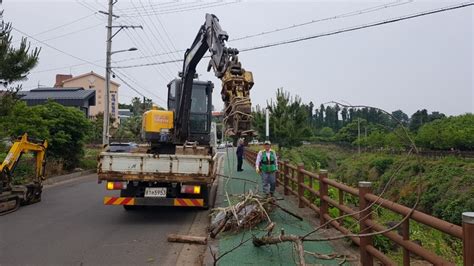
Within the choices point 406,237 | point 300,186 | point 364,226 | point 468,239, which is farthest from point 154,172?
point 468,239

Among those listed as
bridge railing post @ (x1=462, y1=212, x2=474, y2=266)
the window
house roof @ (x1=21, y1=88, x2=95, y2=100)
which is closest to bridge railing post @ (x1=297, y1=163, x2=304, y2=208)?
the window

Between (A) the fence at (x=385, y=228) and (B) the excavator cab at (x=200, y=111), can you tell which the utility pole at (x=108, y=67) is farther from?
(A) the fence at (x=385, y=228)

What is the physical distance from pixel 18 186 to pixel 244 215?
7243mm

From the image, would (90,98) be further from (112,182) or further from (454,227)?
(454,227)

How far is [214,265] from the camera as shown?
5094 mm

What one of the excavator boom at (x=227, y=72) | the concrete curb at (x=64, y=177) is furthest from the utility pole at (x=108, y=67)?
the excavator boom at (x=227, y=72)

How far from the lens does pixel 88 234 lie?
7.72 m

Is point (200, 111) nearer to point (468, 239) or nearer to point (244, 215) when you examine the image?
point (244, 215)

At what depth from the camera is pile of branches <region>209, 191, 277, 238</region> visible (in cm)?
685

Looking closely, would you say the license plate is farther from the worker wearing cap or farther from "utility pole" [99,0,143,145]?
"utility pole" [99,0,143,145]

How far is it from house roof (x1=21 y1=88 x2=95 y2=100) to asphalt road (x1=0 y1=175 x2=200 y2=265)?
103 feet

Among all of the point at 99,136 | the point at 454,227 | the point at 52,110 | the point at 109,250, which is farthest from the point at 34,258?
the point at 99,136

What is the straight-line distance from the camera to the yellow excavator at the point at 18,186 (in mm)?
10336

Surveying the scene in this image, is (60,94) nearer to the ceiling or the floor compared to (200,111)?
nearer to the ceiling
